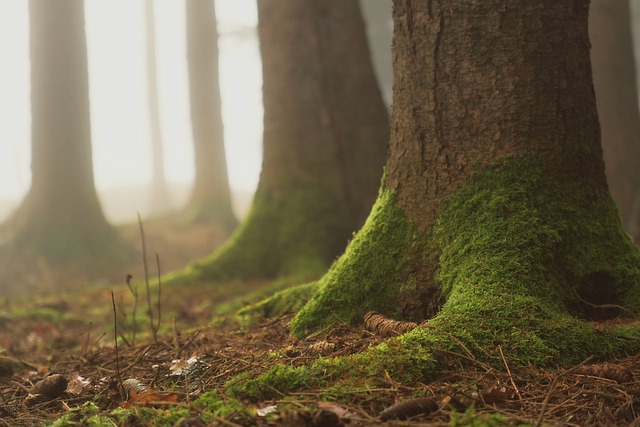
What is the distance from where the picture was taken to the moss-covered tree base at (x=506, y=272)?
304 cm

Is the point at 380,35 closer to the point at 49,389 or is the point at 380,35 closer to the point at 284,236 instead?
the point at 284,236

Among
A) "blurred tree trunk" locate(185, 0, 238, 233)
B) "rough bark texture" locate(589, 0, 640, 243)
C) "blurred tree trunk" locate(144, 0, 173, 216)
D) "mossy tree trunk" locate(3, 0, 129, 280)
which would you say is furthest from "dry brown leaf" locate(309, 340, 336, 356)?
"blurred tree trunk" locate(144, 0, 173, 216)

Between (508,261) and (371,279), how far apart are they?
0.80m

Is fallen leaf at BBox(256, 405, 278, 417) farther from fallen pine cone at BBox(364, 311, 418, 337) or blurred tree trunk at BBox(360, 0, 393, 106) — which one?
blurred tree trunk at BBox(360, 0, 393, 106)

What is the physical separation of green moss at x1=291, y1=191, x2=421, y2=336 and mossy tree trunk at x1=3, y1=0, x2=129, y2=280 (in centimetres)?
846

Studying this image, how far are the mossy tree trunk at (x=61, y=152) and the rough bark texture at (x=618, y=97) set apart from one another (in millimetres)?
8359

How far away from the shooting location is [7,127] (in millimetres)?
26750

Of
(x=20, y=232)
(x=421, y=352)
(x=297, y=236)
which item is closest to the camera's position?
(x=421, y=352)

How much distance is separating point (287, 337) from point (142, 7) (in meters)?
25.9

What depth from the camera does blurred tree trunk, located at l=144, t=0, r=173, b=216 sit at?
89.2 ft

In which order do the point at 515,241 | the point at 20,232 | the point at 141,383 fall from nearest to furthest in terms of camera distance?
1. the point at 141,383
2. the point at 515,241
3. the point at 20,232

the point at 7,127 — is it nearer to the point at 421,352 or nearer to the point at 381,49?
the point at 381,49

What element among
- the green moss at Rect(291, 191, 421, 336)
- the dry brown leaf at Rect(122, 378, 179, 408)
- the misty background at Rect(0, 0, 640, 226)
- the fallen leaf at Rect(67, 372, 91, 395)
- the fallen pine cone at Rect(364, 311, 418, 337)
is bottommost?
the fallen leaf at Rect(67, 372, 91, 395)

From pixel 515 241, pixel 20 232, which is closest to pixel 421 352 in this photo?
pixel 515 241
